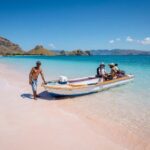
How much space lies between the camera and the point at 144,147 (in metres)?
5.73

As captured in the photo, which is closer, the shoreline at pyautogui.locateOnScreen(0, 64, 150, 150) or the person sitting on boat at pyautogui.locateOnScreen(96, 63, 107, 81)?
the shoreline at pyautogui.locateOnScreen(0, 64, 150, 150)

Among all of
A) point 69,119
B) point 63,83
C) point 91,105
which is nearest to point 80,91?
point 63,83

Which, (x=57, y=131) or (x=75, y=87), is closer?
(x=57, y=131)

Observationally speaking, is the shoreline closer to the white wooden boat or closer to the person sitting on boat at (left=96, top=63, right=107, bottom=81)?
the white wooden boat

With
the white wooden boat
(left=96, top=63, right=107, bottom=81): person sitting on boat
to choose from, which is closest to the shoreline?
the white wooden boat

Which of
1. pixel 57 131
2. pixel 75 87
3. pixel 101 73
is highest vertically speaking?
pixel 101 73

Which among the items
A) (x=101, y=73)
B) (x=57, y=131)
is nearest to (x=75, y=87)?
(x=101, y=73)

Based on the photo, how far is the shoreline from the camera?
17.3ft

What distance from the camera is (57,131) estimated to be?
6020 mm

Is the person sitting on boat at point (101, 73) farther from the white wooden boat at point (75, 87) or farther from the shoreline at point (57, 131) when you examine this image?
the shoreline at point (57, 131)

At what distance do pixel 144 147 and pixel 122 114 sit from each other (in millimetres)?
2652

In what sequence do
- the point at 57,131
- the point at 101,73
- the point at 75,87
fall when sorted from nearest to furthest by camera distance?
the point at 57,131
the point at 75,87
the point at 101,73

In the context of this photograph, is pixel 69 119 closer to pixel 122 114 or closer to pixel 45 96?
pixel 122 114

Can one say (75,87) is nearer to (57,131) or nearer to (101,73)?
(101,73)
